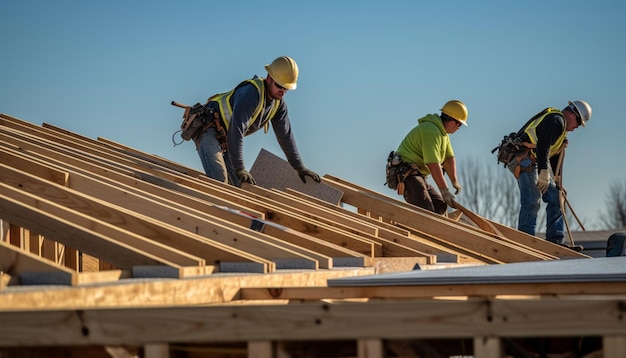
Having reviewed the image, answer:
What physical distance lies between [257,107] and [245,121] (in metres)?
0.21

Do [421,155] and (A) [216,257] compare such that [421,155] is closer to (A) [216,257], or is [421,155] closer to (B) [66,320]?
(A) [216,257]

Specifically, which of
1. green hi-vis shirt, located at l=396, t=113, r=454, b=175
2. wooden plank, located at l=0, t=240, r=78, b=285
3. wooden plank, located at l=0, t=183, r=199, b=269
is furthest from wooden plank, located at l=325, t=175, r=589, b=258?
wooden plank, located at l=0, t=240, r=78, b=285

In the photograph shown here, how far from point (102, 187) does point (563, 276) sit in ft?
9.65

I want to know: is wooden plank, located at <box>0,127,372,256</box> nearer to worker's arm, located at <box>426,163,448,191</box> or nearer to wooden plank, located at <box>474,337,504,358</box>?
worker's arm, located at <box>426,163,448,191</box>

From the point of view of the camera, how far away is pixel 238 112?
30.2ft

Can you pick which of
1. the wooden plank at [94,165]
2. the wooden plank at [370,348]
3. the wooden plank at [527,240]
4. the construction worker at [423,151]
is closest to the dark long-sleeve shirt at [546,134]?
the construction worker at [423,151]

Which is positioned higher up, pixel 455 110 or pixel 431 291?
pixel 455 110

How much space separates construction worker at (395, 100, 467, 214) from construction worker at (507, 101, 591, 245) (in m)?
0.90

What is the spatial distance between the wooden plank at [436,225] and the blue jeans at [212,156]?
4.37 feet

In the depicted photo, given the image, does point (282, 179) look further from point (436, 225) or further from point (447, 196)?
point (436, 225)

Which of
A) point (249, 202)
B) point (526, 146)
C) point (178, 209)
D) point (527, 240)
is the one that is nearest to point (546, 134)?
point (526, 146)

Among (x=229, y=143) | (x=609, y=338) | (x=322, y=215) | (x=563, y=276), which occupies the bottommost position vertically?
(x=609, y=338)

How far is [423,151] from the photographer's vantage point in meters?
10.6

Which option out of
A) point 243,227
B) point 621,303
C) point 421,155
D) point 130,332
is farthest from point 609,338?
point 421,155
